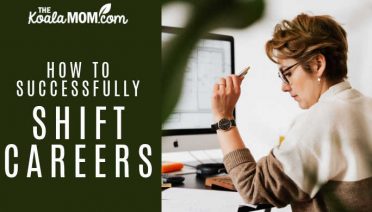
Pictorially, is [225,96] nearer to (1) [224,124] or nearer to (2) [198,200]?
(1) [224,124]

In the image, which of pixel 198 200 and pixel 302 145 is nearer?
pixel 302 145

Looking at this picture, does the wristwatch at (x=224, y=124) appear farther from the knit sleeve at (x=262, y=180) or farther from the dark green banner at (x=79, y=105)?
the dark green banner at (x=79, y=105)

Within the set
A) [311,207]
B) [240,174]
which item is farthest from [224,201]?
[311,207]

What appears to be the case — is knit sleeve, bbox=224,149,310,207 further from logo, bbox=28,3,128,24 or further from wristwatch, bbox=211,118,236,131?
logo, bbox=28,3,128,24

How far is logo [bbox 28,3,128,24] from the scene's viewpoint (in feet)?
0.95

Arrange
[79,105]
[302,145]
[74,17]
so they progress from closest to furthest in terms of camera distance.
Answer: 1. [74,17]
2. [79,105]
3. [302,145]

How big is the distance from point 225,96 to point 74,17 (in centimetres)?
55

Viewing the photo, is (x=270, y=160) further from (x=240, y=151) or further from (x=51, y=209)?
(x=51, y=209)

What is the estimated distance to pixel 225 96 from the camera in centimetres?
82

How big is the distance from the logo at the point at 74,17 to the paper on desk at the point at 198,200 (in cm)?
52

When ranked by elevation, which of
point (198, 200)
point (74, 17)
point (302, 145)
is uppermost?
point (74, 17)

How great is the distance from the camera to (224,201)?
0.88 m

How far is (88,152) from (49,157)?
0.09 metres

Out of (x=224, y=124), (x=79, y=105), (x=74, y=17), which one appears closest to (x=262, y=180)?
(x=224, y=124)
